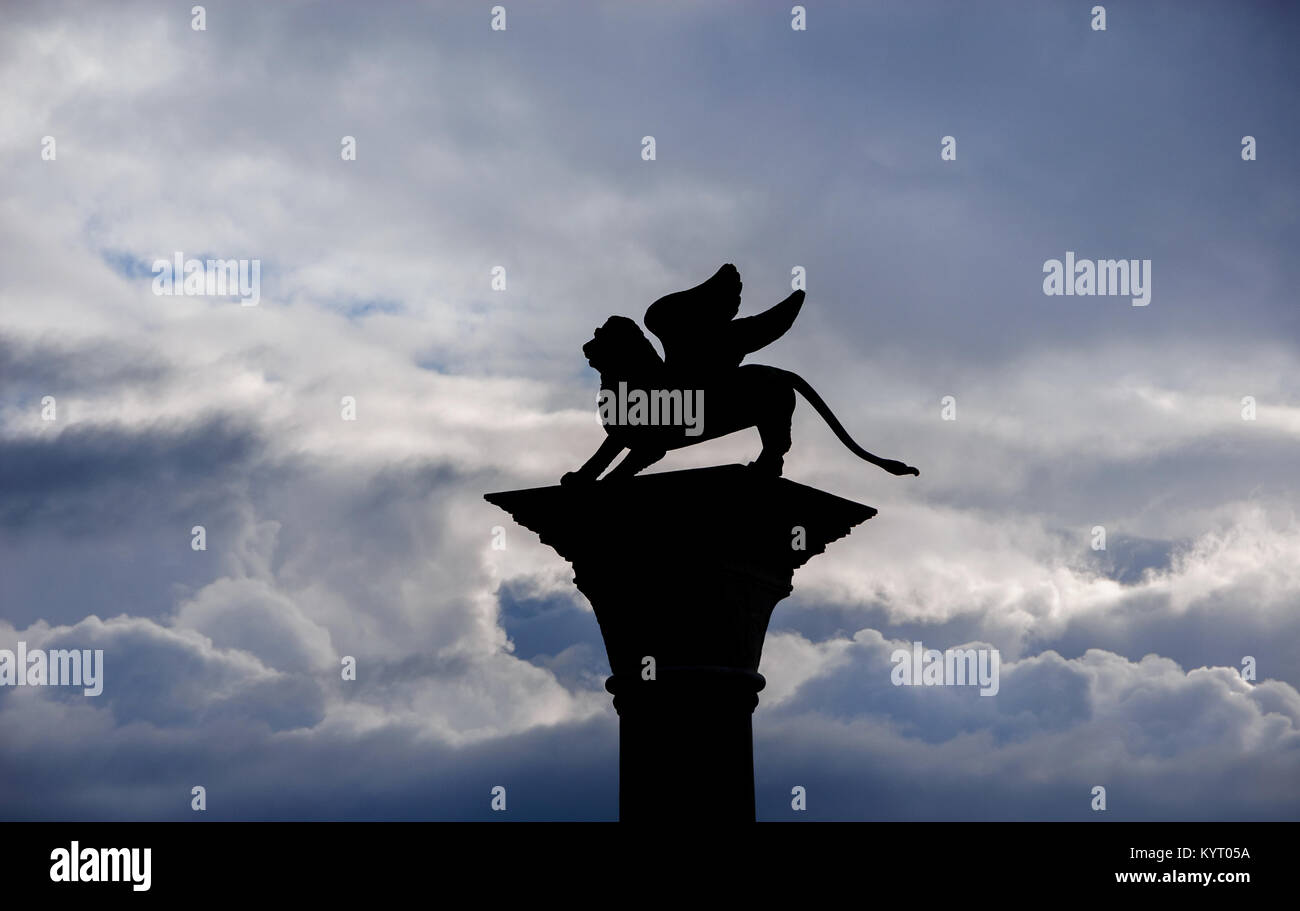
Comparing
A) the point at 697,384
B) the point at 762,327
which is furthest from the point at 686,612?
the point at 762,327

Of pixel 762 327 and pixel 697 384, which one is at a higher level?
pixel 762 327

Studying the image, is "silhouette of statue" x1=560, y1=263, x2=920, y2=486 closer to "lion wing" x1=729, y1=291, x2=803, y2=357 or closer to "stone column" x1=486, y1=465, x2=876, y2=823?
"lion wing" x1=729, y1=291, x2=803, y2=357

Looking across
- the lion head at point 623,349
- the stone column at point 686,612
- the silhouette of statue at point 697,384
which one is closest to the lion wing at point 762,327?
the silhouette of statue at point 697,384

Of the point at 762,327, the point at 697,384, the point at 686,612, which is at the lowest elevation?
the point at 686,612

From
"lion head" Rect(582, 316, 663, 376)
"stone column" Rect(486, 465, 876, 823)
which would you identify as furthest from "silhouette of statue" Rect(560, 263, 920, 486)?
"stone column" Rect(486, 465, 876, 823)

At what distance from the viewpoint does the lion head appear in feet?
38.1

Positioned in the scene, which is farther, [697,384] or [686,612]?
[697,384]

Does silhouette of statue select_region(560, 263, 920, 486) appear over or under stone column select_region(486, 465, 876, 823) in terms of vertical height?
over

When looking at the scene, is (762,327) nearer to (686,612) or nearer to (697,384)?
(697,384)

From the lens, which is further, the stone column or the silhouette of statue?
the silhouette of statue

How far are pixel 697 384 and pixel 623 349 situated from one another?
0.69m

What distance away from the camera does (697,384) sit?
11688mm
